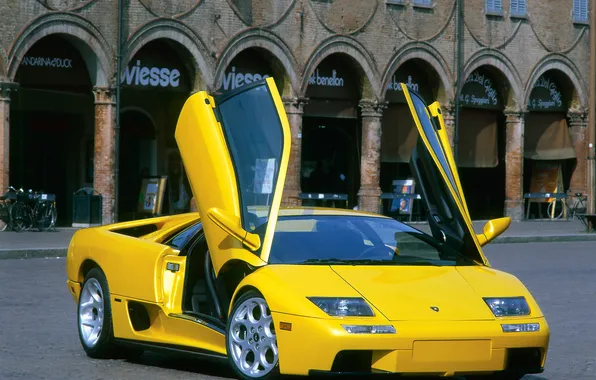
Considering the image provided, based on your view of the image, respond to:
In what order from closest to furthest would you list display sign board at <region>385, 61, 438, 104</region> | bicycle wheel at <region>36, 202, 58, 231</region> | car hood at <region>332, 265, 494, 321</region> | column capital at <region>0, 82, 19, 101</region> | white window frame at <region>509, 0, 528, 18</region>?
car hood at <region>332, 265, 494, 321</region>
column capital at <region>0, 82, 19, 101</region>
bicycle wheel at <region>36, 202, 58, 231</region>
display sign board at <region>385, 61, 438, 104</region>
white window frame at <region>509, 0, 528, 18</region>

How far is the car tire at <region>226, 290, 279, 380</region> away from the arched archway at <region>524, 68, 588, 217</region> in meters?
33.7

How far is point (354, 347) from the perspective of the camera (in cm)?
721

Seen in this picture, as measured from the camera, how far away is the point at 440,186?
8.74 meters

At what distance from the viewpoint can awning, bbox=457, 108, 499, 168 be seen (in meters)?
38.5

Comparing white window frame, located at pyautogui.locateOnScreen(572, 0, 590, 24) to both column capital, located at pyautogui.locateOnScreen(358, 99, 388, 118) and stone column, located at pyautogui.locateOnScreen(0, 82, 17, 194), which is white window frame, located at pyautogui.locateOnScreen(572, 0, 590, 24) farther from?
stone column, located at pyautogui.locateOnScreen(0, 82, 17, 194)

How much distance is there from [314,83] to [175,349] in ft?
86.4

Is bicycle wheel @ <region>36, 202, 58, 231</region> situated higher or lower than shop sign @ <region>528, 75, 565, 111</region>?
lower

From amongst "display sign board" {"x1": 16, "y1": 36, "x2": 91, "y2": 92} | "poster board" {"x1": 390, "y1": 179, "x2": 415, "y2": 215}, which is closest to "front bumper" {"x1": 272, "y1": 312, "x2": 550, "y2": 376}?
"display sign board" {"x1": 16, "y1": 36, "x2": 91, "y2": 92}

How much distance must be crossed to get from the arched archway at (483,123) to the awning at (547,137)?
2.84ft

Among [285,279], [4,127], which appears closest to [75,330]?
[285,279]

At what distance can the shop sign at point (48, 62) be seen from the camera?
29.0 meters

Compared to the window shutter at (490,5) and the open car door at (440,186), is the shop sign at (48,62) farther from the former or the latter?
the open car door at (440,186)

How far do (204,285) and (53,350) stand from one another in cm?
169

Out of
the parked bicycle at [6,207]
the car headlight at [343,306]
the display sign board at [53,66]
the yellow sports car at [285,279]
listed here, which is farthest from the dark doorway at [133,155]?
the car headlight at [343,306]
